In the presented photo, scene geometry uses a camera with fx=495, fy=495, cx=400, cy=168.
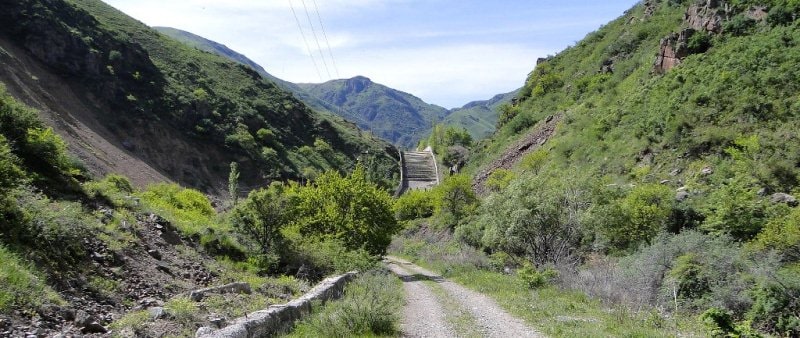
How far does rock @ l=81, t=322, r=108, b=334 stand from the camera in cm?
737

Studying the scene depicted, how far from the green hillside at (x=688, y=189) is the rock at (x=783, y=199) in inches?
1.4

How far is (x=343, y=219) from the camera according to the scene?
2605 centimetres

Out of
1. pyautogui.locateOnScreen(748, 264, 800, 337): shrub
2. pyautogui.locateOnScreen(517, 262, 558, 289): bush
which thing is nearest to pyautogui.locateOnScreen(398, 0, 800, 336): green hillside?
pyautogui.locateOnScreen(748, 264, 800, 337): shrub

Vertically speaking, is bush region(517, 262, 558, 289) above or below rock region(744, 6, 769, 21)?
below

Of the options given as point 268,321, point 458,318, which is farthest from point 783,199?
point 268,321

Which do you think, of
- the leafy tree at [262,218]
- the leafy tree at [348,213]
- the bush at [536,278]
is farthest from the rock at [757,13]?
the leafy tree at [262,218]

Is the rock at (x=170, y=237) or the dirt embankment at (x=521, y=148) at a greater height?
the dirt embankment at (x=521, y=148)

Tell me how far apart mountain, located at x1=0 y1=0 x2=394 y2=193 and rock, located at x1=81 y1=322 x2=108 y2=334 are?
34547mm

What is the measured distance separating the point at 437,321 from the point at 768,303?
8.59 metres

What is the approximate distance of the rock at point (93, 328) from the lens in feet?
24.2

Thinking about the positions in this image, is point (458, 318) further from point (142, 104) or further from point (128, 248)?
point (142, 104)

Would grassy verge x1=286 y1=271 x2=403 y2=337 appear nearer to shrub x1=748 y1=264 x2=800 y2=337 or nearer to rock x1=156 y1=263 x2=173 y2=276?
rock x1=156 y1=263 x2=173 y2=276

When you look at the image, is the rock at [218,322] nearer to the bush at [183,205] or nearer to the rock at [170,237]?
the rock at [170,237]

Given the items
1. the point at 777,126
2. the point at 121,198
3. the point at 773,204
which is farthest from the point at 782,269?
the point at 121,198
